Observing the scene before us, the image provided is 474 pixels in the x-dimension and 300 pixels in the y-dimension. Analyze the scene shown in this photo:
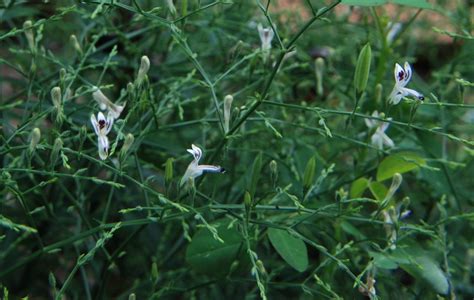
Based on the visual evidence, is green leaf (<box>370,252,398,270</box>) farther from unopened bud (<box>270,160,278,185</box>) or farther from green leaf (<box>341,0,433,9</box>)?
green leaf (<box>341,0,433,9</box>)

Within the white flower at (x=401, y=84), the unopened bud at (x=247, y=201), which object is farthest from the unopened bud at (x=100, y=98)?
the white flower at (x=401, y=84)

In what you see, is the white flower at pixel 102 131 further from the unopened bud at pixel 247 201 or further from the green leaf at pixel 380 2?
the green leaf at pixel 380 2

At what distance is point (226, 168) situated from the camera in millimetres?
1378

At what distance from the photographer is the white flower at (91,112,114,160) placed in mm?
906

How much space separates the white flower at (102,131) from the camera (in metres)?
0.91

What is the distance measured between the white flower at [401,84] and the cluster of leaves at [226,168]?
1 cm

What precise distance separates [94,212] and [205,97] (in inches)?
10.5

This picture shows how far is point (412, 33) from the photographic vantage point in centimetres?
191

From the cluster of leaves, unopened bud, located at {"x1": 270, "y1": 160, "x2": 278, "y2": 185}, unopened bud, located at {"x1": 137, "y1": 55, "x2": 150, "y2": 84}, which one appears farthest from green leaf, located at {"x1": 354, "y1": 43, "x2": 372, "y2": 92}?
unopened bud, located at {"x1": 137, "y1": 55, "x2": 150, "y2": 84}

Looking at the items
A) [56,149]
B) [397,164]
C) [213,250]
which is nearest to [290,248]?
[213,250]

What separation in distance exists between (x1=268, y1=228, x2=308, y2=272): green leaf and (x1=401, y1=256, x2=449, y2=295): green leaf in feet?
0.48

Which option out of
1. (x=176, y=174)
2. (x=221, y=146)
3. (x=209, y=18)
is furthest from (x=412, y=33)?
(x=221, y=146)

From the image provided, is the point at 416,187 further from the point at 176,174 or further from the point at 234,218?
the point at 234,218

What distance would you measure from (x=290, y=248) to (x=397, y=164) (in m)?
0.20
